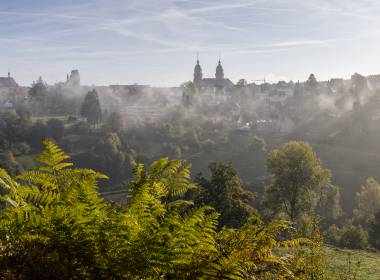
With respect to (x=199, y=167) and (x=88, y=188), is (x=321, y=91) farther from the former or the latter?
(x=88, y=188)

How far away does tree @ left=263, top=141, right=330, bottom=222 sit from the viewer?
1585 inches

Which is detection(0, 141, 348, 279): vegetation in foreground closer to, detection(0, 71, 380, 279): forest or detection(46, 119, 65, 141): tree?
detection(0, 71, 380, 279): forest

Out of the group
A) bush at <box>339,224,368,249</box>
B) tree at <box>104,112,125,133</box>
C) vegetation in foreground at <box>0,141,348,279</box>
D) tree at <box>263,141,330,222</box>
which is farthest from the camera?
tree at <box>104,112,125,133</box>

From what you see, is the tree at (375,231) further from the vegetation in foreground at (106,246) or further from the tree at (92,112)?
the tree at (92,112)

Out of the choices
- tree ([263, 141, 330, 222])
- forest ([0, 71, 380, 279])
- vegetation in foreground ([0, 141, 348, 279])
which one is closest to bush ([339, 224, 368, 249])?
forest ([0, 71, 380, 279])

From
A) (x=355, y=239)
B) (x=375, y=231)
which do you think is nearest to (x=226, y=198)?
(x=355, y=239)

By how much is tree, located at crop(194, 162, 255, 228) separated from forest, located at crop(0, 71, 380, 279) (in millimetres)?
90

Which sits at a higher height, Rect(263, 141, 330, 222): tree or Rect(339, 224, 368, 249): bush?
Rect(263, 141, 330, 222): tree

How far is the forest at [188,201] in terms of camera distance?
3.41 m

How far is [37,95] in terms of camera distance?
191 m

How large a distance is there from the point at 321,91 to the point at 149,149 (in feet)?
319

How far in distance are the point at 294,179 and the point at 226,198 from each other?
11917 mm

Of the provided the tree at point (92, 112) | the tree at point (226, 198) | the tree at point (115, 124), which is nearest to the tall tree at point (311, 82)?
the tree at point (115, 124)

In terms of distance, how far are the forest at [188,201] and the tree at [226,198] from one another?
0.09 m
